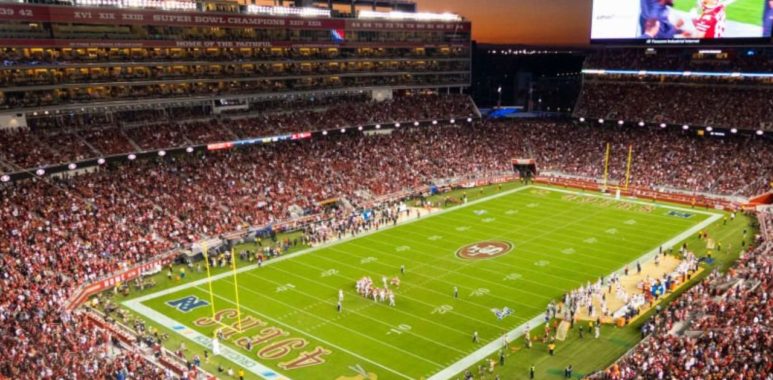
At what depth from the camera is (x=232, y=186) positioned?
45.2m

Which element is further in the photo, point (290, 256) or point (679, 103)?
point (679, 103)

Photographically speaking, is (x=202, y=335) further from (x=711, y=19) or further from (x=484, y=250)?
(x=711, y=19)

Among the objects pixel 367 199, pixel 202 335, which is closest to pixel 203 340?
pixel 202 335

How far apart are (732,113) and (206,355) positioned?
52279 mm

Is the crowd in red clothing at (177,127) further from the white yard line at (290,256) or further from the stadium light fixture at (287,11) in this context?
the white yard line at (290,256)

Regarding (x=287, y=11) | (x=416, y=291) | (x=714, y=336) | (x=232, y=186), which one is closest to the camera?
(x=714, y=336)

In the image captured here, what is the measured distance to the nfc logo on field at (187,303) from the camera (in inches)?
1163

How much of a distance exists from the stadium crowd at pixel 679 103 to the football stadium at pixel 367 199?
26cm

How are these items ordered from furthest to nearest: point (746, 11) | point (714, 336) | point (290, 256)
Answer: point (746, 11) < point (290, 256) < point (714, 336)

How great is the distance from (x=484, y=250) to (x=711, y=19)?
118ft

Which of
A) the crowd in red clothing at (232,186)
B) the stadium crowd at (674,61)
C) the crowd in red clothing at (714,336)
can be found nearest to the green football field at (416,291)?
the crowd in red clothing at (232,186)

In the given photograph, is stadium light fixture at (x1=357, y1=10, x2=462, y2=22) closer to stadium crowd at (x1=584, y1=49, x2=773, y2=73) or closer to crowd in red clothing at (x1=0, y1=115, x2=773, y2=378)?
crowd in red clothing at (x1=0, y1=115, x2=773, y2=378)

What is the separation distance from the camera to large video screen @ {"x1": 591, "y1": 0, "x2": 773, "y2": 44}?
175 ft

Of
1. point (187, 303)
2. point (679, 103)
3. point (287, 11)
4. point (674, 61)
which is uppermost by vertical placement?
point (287, 11)
